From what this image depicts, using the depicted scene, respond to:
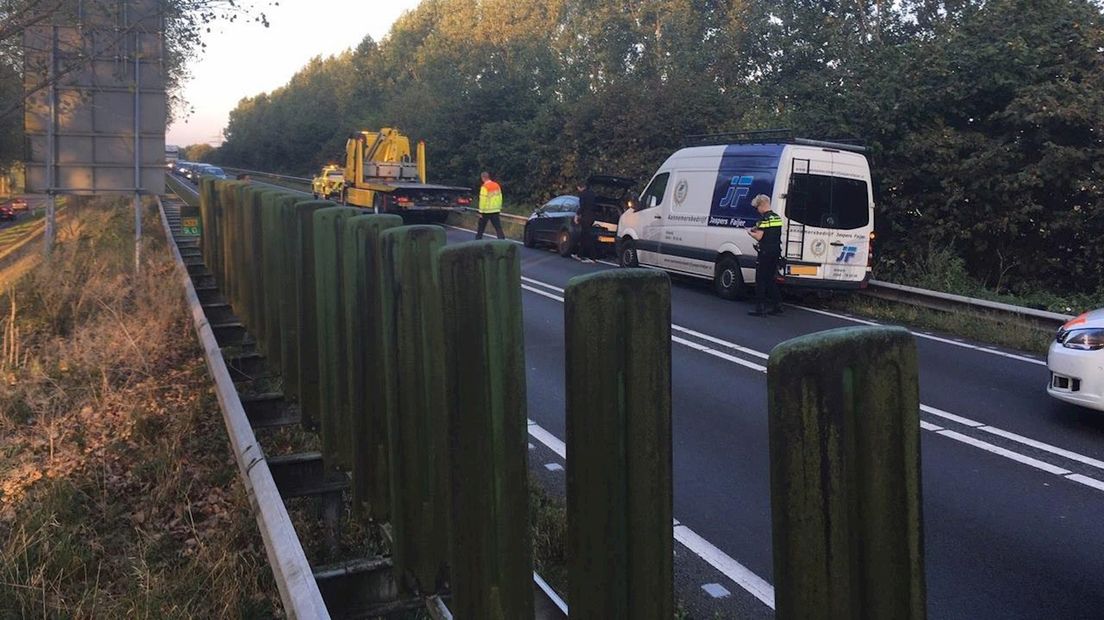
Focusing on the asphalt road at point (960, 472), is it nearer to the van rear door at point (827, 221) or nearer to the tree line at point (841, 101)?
the van rear door at point (827, 221)

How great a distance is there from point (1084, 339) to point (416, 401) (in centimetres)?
633

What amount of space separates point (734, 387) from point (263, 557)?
5.70 metres

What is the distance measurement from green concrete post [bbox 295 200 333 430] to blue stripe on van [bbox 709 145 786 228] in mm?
10247

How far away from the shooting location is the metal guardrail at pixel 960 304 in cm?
1177

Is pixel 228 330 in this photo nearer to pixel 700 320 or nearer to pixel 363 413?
pixel 363 413

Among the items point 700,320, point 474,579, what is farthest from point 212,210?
point 474,579

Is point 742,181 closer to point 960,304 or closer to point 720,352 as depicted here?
point 960,304

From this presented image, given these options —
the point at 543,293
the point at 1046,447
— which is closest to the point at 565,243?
the point at 543,293

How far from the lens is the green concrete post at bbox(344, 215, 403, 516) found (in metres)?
4.16

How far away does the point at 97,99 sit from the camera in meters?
15.4

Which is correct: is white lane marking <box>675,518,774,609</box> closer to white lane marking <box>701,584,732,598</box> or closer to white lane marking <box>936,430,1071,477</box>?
white lane marking <box>701,584,732,598</box>

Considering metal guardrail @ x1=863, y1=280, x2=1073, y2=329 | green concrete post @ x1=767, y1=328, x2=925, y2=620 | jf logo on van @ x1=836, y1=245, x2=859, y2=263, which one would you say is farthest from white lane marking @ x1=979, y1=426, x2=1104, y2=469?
jf logo on van @ x1=836, y1=245, x2=859, y2=263

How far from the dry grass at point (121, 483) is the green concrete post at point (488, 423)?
5.15ft

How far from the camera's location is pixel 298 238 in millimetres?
5586
